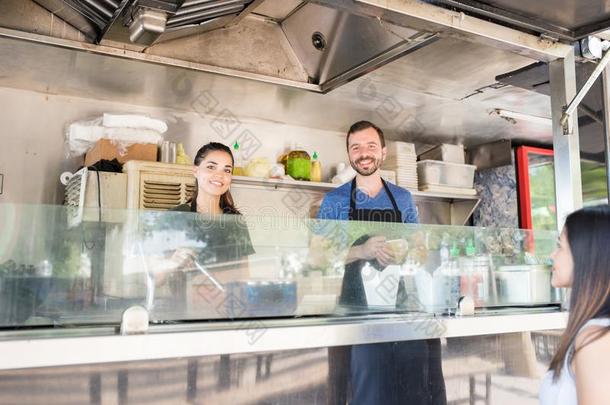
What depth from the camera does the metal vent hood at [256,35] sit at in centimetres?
210

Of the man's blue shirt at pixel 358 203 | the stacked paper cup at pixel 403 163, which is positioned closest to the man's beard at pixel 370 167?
the man's blue shirt at pixel 358 203

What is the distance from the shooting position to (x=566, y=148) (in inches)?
80.2

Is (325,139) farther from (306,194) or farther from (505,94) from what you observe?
(505,94)

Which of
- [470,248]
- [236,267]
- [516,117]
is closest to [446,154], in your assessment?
[516,117]

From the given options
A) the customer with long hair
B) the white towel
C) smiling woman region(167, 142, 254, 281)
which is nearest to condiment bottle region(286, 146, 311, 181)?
the white towel

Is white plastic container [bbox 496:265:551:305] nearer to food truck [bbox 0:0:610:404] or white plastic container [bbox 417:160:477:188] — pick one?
food truck [bbox 0:0:610:404]

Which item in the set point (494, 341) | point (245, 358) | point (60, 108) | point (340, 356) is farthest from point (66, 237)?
point (60, 108)

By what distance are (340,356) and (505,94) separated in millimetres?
2442

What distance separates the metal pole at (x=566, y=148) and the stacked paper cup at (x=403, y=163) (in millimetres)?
2102

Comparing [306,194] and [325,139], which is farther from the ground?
[325,139]

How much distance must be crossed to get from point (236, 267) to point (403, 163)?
9.69 feet

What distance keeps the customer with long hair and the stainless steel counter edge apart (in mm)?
491

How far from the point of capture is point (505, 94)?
134 inches

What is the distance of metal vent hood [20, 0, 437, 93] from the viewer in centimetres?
210
